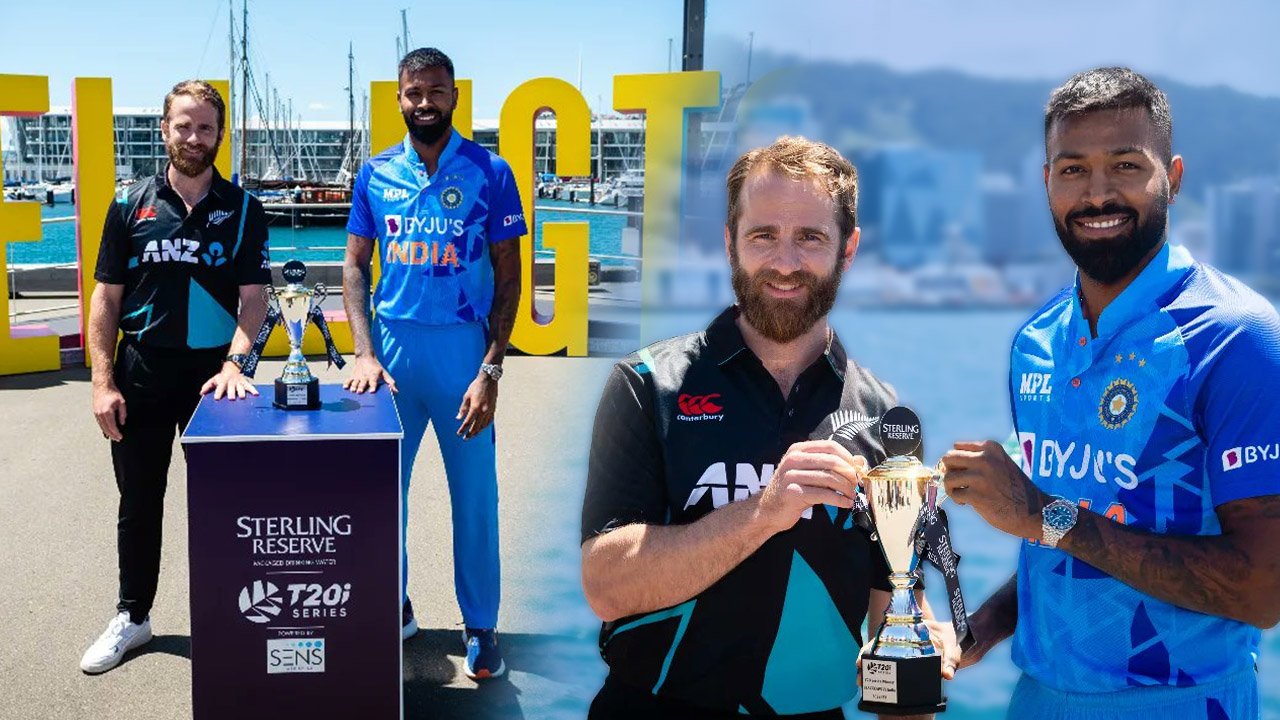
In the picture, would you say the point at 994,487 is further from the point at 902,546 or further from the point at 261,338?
the point at 261,338

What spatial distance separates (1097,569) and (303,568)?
1.76 m

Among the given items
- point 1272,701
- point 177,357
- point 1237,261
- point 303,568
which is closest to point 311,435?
point 303,568

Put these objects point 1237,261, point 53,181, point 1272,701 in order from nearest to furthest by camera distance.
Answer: point 1272,701, point 1237,261, point 53,181

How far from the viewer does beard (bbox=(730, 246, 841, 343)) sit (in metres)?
1.54

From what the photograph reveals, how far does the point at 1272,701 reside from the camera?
8492 millimetres

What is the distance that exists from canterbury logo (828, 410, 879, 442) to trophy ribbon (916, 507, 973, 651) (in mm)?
158

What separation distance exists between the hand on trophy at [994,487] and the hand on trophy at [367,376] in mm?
2098

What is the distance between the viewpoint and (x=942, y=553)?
147cm

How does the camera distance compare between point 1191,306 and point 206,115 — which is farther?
point 206,115

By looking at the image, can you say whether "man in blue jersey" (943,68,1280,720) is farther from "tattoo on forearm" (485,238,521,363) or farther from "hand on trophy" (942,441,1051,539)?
"tattoo on forearm" (485,238,521,363)

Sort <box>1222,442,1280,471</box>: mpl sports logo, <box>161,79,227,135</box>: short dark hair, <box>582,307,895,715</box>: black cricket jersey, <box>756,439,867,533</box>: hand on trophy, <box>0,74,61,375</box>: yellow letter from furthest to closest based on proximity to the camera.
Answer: <box>0,74,61,375</box>: yellow letter
<box>161,79,227,135</box>: short dark hair
<box>582,307,895,715</box>: black cricket jersey
<box>1222,442,1280,471</box>: mpl sports logo
<box>756,439,867,533</box>: hand on trophy

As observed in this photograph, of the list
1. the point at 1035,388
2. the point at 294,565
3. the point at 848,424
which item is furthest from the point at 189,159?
the point at 1035,388

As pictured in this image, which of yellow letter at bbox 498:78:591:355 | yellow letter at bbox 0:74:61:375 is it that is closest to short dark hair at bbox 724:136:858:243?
yellow letter at bbox 498:78:591:355

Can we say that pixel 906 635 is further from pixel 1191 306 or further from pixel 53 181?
pixel 53 181
